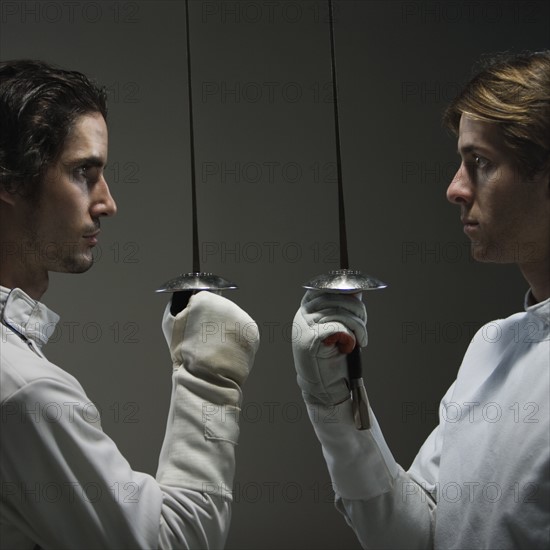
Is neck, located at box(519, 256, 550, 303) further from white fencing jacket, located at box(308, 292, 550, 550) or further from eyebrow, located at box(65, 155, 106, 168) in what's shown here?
eyebrow, located at box(65, 155, 106, 168)

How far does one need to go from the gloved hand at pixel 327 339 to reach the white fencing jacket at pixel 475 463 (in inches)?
1.9

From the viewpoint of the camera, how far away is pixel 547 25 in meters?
3.22

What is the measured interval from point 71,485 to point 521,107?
0.98m

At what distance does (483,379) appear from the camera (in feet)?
5.27

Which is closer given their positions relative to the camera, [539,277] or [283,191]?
[539,277]

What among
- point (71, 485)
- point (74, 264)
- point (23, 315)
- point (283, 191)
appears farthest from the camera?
point (283, 191)

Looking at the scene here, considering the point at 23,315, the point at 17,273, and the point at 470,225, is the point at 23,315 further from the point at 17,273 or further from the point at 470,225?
the point at 470,225

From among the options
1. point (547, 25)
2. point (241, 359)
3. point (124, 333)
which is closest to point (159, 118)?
point (124, 333)

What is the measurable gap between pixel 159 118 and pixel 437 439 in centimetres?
184

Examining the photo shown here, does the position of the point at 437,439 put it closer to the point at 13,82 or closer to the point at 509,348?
the point at 509,348

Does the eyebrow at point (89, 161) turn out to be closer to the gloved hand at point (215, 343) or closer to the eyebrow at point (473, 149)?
the gloved hand at point (215, 343)

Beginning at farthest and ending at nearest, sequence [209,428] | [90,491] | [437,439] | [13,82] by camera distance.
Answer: [437,439]
[13,82]
[209,428]
[90,491]

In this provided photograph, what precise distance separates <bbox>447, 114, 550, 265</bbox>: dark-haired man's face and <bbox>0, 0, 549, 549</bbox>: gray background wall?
1590 millimetres

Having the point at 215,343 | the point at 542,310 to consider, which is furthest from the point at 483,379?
the point at 215,343
